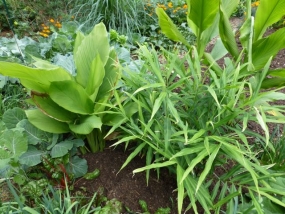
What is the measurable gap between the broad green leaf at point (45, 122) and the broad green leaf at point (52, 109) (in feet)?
0.21

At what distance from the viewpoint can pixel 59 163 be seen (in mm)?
1787

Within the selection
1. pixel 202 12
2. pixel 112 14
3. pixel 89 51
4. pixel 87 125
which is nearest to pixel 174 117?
pixel 87 125

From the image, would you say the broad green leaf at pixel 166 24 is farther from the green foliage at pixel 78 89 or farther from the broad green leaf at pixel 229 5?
the green foliage at pixel 78 89

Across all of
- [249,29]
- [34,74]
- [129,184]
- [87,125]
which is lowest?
[129,184]

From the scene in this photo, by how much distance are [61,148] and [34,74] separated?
453 millimetres

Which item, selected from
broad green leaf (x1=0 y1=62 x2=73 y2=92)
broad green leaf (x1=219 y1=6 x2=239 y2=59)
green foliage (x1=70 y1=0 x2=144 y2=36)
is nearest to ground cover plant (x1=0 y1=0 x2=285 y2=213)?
broad green leaf (x1=0 y1=62 x2=73 y2=92)

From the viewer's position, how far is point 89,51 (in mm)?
1819

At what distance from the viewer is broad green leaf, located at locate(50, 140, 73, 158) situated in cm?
176

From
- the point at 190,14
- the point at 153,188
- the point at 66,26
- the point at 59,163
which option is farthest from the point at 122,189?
the point at 66,26

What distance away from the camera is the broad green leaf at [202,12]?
6.60 feet

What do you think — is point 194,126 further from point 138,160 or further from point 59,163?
point 59,163

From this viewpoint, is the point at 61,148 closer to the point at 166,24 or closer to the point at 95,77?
the point at 95,77

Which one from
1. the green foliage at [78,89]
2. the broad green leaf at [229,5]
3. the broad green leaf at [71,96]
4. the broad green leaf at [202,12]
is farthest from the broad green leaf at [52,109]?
the broad green leaf at [229,5]

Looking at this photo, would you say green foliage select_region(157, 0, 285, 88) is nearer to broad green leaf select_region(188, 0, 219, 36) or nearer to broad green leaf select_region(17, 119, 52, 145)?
broad green leaf select_region(188, 0, 219, 36)
